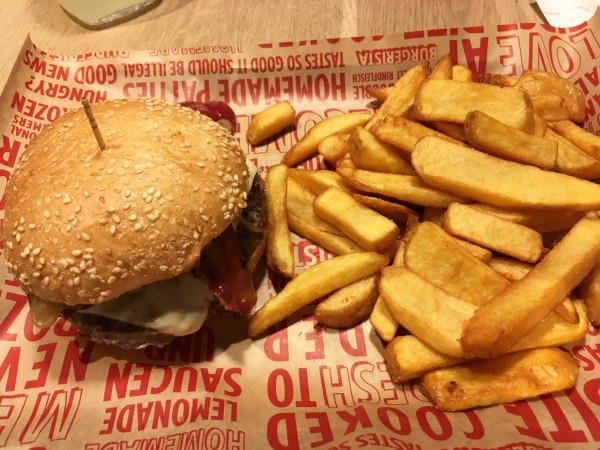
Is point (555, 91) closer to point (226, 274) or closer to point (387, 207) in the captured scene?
point (387, 207)

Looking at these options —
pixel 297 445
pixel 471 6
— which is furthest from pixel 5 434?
pixel 471 6

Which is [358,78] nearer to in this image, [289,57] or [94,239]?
[289,57]

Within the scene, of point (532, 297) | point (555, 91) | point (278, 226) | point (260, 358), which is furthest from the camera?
point (555, 91)

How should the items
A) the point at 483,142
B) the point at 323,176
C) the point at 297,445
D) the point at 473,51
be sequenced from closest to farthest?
the point at 297,445 < the point at 483,142 < the point at 323,176 < the point at 473,51

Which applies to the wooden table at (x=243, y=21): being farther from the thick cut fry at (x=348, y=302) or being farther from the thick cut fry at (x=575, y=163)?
the thick cut fry at (x=348, y=302)

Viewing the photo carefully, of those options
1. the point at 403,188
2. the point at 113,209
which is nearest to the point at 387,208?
the point at 403,188

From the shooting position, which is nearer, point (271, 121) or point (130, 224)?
point (130, 224)
